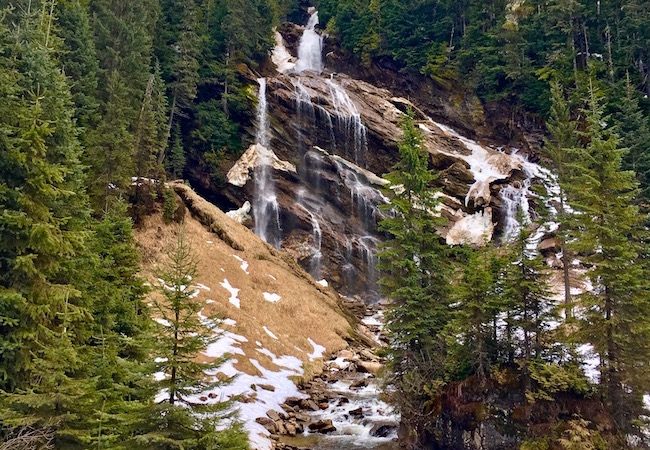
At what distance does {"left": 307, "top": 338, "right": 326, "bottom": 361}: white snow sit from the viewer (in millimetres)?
27811

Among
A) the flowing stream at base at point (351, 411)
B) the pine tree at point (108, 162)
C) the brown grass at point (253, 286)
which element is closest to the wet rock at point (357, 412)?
Answer: the flowing stream at base at point (351, 411)

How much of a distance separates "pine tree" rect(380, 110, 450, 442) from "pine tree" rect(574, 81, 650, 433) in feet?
17.0

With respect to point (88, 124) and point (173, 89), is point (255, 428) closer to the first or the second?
point (88, 124)

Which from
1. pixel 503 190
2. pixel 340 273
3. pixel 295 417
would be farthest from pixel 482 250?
pixel 503 190

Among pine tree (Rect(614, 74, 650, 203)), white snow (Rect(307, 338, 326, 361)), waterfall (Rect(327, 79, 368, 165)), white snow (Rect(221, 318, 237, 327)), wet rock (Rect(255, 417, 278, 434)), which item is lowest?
wet rock (Rect(255, 417, 278, 434))

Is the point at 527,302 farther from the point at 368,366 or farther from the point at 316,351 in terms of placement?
the point at 316,351

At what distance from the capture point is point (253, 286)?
3203cm

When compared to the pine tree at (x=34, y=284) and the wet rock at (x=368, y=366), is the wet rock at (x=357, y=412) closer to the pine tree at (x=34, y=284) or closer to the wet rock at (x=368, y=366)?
the wet rock at (x=368, y=366)

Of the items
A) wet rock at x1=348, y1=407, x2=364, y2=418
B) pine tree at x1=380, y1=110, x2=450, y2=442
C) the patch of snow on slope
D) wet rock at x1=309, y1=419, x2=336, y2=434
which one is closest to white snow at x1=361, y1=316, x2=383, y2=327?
the patch of snow on slope

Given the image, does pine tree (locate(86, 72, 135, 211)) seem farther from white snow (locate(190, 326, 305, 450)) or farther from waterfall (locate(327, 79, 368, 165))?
waterfall (locate(327, 79, 368, 165))

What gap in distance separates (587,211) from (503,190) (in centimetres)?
2966

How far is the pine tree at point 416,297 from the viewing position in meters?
18.3

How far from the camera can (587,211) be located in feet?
55.5

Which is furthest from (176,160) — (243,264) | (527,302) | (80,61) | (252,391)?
(527,302)
